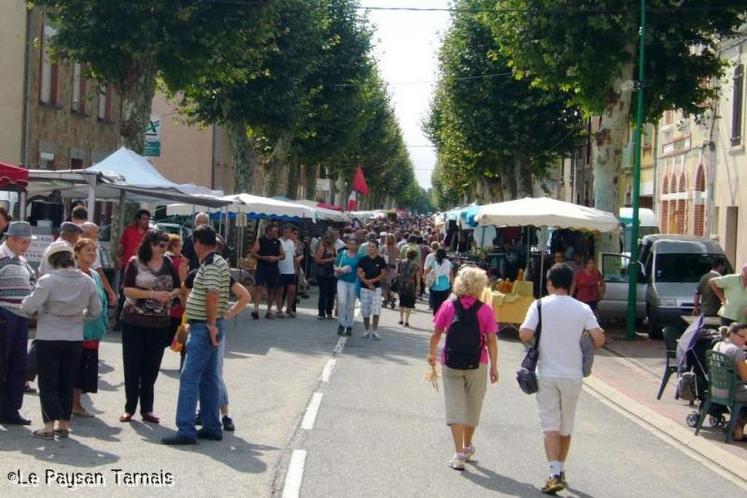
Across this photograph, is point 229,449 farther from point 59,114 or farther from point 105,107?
point 105,107

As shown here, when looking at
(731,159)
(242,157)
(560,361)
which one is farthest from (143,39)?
(731,159)

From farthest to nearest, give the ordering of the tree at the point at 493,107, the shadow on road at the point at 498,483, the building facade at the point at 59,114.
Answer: the tree at the point at 493,107
the building facade at the point at 59,114
the shadow on road at the point at 498,483

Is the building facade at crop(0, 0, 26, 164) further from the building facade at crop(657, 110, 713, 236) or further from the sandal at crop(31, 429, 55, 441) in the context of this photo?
the sandal at crop(31, 429, 55, 441)

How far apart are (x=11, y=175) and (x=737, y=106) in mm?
22613

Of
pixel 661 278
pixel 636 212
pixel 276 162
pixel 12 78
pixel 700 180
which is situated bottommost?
pixel 661 278

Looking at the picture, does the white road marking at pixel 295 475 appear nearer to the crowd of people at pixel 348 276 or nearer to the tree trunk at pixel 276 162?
the crowd of people at pixel 348 276

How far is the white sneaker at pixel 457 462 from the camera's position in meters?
8.48

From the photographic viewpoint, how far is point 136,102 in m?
22.3

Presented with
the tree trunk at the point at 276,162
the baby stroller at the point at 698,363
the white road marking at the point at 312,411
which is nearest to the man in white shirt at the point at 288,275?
the white road marking at the point at 312,411

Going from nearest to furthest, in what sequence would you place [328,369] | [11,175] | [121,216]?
[328,369] → [11,175] → [121,216]

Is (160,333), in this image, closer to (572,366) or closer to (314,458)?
(314,458)

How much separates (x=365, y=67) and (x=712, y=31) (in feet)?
62.9

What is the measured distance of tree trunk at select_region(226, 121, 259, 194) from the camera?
116 ft

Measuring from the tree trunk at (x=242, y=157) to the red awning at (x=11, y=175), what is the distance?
779 inches
